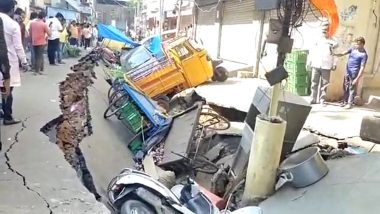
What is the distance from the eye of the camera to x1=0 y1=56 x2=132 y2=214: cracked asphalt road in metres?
3.64

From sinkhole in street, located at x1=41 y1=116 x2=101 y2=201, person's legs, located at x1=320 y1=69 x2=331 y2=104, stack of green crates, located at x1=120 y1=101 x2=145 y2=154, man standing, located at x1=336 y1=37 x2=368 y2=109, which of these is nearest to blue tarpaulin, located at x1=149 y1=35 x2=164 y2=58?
stack of green crates, located at x1=120 y1=101 x2=145 y2=154

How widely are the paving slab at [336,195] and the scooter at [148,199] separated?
37 centimetres

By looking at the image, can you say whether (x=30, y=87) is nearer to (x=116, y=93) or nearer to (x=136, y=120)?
(x=116, y=93)

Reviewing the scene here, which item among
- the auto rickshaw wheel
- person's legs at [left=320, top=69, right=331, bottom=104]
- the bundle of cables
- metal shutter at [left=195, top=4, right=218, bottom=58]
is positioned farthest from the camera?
metal shutter at [left=195, top=4, right=218, bottom=58]

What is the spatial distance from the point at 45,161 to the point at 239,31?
1590 centimetres

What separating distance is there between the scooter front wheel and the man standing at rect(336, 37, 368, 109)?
720 cm

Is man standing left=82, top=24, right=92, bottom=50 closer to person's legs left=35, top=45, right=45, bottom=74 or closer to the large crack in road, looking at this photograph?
person's legs left=35, top=45, right=45, bottom=74

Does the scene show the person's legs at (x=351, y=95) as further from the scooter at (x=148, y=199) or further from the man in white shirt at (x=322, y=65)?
the scooter at (x=148, y=199)

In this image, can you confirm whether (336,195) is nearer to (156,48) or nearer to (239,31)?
(156,48)

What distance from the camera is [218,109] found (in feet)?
33.8

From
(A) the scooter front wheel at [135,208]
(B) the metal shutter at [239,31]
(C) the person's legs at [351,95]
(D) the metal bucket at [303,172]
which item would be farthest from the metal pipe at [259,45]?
(A) the scooter front wheel at [135,208]

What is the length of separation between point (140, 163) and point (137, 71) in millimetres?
4046

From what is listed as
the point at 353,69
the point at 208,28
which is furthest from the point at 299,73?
the point at 208,28

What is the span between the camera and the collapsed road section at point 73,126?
17.4 ft
